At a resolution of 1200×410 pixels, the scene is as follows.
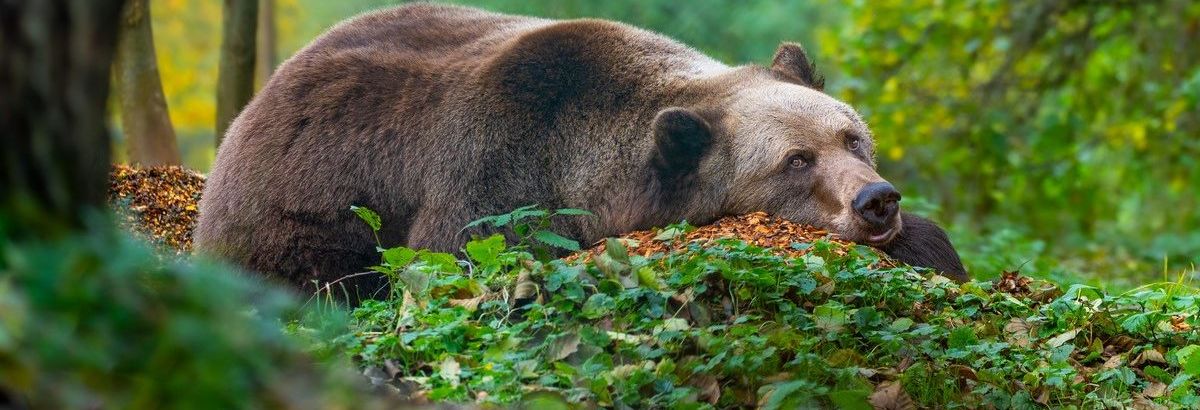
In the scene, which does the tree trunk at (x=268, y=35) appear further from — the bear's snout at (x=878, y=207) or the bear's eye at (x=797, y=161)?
the bear's snout at (x=878, y=207)

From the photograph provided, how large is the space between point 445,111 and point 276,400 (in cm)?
486

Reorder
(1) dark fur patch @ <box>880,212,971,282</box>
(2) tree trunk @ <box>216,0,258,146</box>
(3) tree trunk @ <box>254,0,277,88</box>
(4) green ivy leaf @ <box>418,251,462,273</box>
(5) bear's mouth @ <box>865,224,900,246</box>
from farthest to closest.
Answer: (3) tree trunk @ <box>254,0,277,88</box>, (2) tree trunk @ <box>216,0,258,146</box>, (1) dark fur patch @ <box>880,212,971,282</box>, (5) bear's mouth @ <box>865,224,900,246</box>, (4) green ivy leaf @ <box>418,251,462,273</box>

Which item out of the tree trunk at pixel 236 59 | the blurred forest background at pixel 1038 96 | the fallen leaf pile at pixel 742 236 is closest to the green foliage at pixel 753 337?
the fallen leaf pile at pixel 742 236

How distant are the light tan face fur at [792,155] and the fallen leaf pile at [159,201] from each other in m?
3.68

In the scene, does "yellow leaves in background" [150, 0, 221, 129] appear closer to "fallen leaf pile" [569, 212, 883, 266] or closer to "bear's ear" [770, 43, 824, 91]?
"bear's ear" [770, 43, 824, 91]

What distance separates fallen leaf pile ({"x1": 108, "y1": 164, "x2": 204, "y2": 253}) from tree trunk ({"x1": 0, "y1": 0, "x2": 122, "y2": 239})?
224 inches

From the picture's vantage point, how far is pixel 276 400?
2533mm

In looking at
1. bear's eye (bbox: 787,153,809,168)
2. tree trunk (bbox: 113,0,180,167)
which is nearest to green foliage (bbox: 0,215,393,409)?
bear's eye (bbox: 787,153,809,168)

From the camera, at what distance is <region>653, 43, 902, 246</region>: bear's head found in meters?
6.96

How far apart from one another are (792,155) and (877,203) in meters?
0.66

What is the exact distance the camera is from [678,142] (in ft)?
23.4

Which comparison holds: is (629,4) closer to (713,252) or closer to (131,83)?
(131,83)

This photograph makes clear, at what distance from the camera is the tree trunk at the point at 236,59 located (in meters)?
9.83

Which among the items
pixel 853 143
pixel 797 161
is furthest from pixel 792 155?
pixel 853 143
